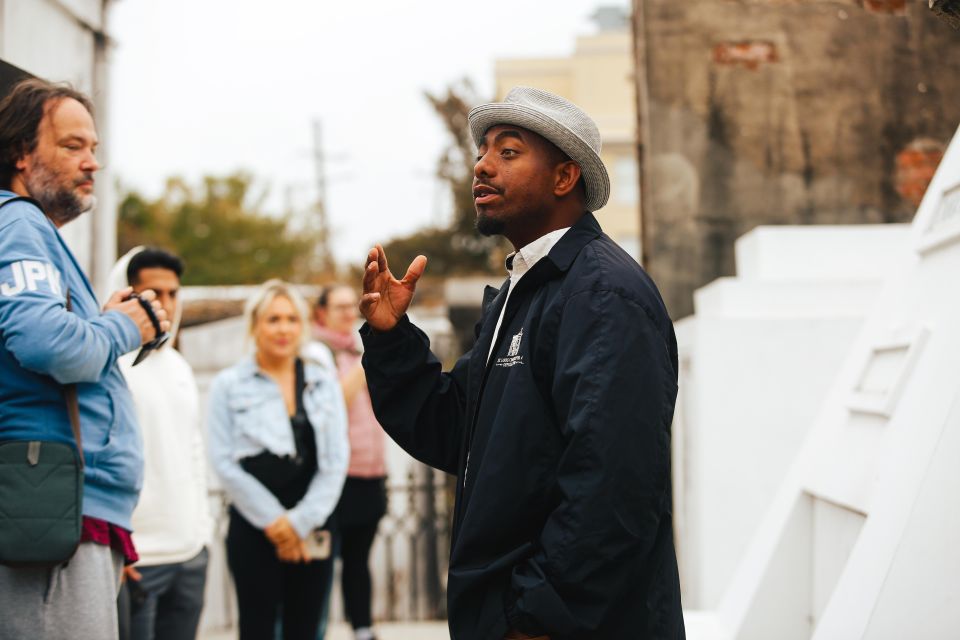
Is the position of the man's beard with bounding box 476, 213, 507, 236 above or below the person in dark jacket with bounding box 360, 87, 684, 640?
above

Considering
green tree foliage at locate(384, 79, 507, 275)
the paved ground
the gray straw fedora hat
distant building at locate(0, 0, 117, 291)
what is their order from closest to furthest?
the gray straw fedora hat
distant building at locate(0, 0, 117, 291)
the paved ground
green tree foliage at locate(384, 79, 507, 275)

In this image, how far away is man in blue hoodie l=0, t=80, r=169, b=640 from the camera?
2.41m

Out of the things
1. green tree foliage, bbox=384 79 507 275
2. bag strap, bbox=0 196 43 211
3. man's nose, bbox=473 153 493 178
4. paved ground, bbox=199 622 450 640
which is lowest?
paved ground, bbox=199 622 450 640

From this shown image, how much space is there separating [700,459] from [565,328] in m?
3.10

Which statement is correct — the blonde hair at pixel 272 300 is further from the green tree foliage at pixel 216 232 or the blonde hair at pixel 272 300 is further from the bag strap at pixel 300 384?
the green tree foliage at pixel 216 232

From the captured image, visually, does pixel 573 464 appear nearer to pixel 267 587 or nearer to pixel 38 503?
pixel 38 503

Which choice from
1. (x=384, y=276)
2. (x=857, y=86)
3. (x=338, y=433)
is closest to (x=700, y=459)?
(x=338, y=433)

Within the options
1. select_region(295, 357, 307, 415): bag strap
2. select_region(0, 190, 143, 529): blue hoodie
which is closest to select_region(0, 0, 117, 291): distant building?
select_region(295, 357, 307, 415): bag strap

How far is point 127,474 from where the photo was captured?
8.88ft

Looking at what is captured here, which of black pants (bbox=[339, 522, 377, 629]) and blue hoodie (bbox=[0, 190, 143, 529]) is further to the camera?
black pants (bbox=[339, 522, 377, 629])

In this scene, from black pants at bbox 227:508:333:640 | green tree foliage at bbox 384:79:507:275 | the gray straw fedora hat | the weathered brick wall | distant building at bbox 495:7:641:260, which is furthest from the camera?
distant building at bbox 495:7:641:260

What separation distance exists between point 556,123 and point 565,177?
0.50ft

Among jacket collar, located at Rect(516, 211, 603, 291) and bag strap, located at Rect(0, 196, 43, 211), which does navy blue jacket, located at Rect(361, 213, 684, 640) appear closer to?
jacket collar, located at Rect(516, 211, 603, 291)

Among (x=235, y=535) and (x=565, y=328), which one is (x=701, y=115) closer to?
(x=235, y=535)
